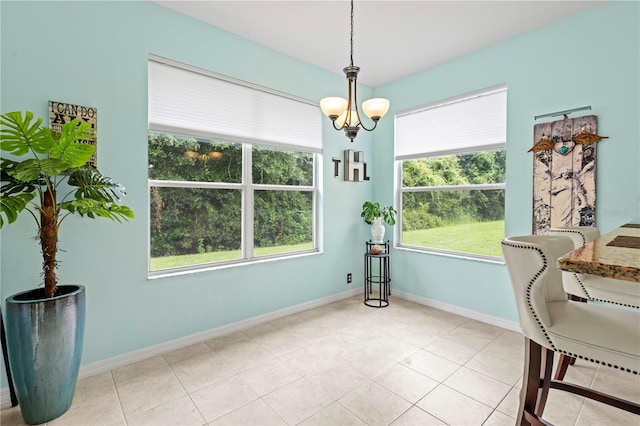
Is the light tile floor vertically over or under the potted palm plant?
under

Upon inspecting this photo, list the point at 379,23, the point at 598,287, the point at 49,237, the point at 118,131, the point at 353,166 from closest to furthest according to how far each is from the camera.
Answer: the point at 598,287
the point at 49,237
the point at 118,131
the point at 379,23
the point at 353,166

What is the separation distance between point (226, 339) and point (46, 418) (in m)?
1.28

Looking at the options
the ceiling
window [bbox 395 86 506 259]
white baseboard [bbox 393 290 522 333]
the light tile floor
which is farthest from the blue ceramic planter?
window [bbox 395 86 506 259]

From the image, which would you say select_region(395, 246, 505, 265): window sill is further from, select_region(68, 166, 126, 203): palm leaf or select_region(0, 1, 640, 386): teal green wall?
select_region(68, 166, 126, 203): palm leaf

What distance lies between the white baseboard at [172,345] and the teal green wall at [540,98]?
5.03ft

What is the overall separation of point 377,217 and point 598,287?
93.3 inches

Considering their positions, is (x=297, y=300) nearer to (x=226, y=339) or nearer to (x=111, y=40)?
(x=226, y=339)

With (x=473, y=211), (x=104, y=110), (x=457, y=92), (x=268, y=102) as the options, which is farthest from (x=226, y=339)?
(x=457, y=92)

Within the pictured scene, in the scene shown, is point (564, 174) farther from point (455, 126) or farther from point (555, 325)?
point (555, 325)

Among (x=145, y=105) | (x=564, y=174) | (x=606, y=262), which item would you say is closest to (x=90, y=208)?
(x=145, y=105)

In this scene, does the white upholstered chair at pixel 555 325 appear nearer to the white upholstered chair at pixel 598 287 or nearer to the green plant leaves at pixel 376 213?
the white upholstered chair at pixel 598 287

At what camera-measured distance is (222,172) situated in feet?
10.0

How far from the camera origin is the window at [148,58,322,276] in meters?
2.69

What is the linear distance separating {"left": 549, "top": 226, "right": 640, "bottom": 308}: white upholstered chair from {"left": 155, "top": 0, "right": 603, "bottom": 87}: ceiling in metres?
1.92
